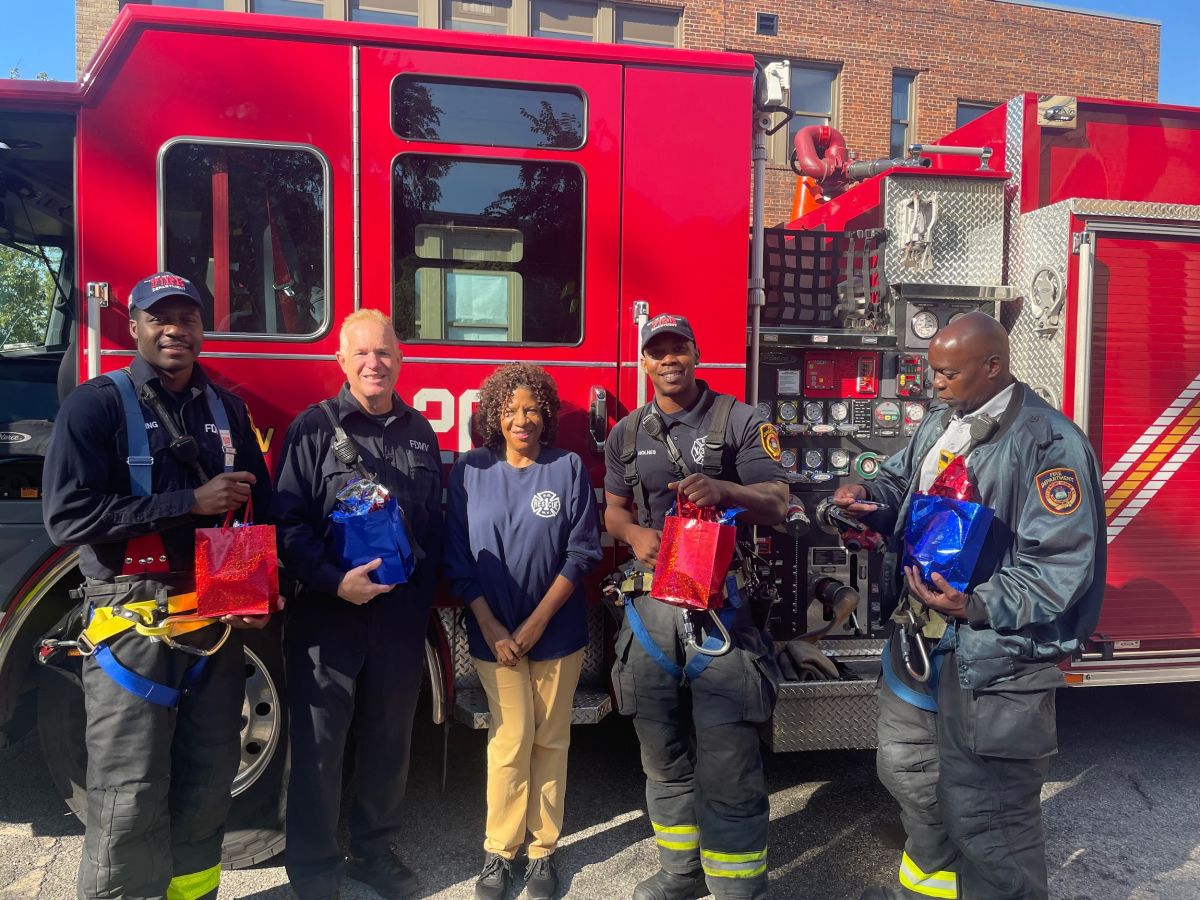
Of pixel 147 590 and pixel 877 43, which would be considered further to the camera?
pixel 877 43

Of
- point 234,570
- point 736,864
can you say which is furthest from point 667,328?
point 736,864

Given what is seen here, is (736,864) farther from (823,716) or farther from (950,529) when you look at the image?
(950,529)

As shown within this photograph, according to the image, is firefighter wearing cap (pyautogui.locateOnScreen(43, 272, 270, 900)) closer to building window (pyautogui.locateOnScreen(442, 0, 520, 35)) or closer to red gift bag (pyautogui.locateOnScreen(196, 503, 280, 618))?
red gift bag (pyautogui.locateOnScreen(196, 503, 280, 618))

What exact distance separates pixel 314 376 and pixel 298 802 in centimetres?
148

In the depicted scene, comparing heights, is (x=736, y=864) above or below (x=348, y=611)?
below

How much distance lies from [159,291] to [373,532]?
3.14ft

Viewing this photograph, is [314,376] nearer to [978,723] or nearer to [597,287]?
[597,287]

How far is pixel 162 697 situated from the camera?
7.85 ft

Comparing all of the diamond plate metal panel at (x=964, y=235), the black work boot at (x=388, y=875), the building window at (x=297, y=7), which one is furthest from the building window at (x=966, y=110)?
the black work boot at (x=388, y=875)

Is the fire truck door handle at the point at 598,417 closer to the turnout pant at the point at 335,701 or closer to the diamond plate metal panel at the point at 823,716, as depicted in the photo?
the turnout pant at the point at 335,701

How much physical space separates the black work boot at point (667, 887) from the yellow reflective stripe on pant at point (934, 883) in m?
0.73

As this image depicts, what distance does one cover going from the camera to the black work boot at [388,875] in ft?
9.45

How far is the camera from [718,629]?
8.88 ft

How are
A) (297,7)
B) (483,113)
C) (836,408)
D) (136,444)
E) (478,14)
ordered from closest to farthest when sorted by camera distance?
1. (136,444)
2. (483,113)
3. (836,408)
4. (297,7)
5. (478,14)
